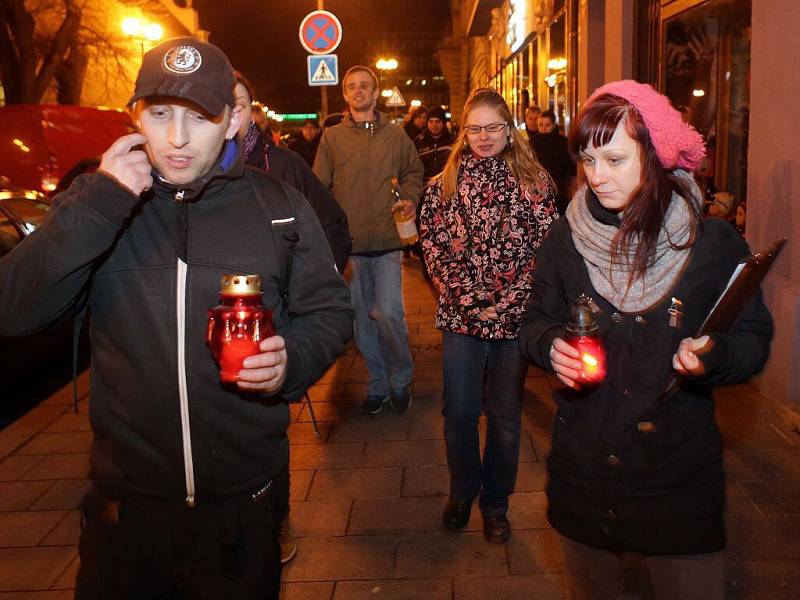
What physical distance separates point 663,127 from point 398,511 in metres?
2.78

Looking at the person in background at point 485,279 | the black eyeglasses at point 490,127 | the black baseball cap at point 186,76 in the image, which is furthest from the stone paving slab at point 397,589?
the black baseball cap at point 186,76

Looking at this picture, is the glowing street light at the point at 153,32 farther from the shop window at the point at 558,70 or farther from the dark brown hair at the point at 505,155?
the dark brown hair at the point at 505,155

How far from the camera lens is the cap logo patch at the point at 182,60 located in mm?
2305

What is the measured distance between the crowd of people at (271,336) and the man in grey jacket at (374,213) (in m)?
3.51

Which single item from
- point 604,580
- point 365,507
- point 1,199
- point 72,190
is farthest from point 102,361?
point 1,199

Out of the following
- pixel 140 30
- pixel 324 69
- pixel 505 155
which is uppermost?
pixel 140 30

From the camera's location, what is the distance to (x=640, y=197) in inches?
103

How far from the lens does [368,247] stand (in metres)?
6.42

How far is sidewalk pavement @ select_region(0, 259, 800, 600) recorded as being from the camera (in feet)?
13.0

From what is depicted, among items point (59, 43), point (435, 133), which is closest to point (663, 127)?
point (435, 133)

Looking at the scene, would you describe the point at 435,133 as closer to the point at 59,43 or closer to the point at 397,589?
the point at 397,589

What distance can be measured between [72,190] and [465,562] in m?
2.67

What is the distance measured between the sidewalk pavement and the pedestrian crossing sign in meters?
8.35

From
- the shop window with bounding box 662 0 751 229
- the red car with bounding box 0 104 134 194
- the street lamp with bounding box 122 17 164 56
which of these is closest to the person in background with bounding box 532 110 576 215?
the shop window with bounding box 662 0 751 229
